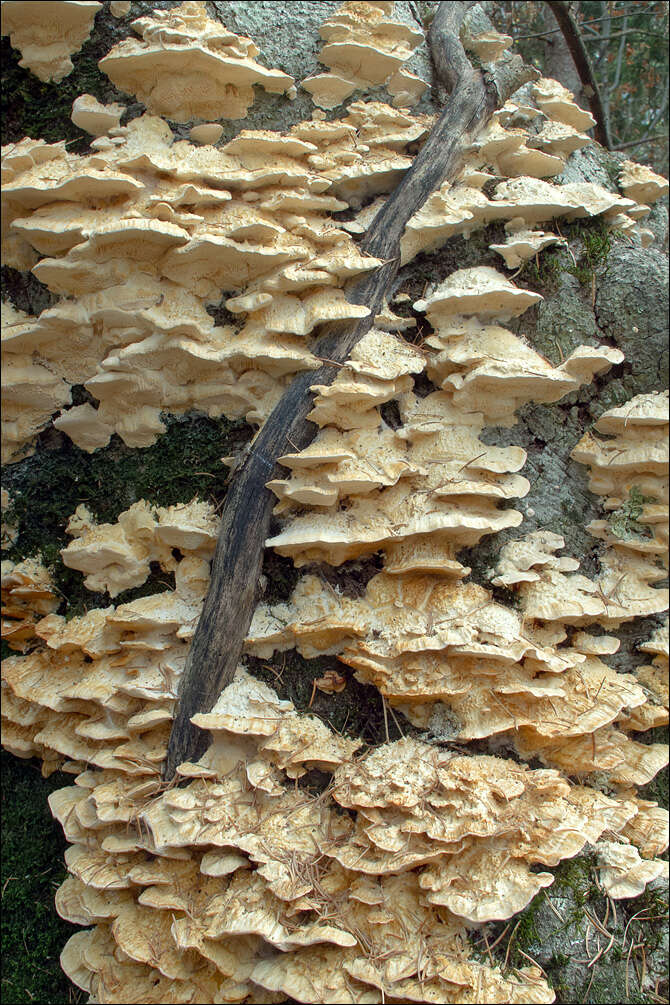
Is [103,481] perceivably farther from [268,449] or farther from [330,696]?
[330,696]

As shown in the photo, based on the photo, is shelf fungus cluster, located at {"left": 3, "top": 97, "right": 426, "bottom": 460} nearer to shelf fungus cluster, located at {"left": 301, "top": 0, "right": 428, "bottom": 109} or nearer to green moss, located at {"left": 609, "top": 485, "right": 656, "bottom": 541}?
shelf fungus cluster, located at {"left": 301, "top": 0, "right": 428, "bottom": 109}

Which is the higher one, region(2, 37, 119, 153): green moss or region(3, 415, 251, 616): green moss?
region(2, 37, 119, 153): green moss

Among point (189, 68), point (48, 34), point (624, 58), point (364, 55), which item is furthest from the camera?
point (624, 58)

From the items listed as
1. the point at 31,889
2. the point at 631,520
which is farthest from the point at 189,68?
the point at 31,889

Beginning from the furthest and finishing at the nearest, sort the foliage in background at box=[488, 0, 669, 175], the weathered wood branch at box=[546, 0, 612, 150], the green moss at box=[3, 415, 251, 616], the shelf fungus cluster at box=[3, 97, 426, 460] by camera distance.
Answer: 1. the foliage in background at box=[488, 0, 669, 175]
2. the weathered wood branch at box=[546, 0, 612, 150]
3. the green moss at box=[3, 415, 251, 616]
4. the shelf fungus cluster at box=[3, 97, 426, 460]

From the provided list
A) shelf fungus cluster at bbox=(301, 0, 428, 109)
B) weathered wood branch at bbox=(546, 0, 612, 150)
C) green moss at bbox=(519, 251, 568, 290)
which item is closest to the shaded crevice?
green moss at bbox=(519, 251, 568, 290)

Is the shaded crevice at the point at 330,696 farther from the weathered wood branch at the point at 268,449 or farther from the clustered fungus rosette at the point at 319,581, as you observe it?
the weathered wood branch at the point at 268,449

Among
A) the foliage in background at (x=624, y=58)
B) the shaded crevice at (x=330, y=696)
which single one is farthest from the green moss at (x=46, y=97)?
the foliage in background at (x=624, y=58)
